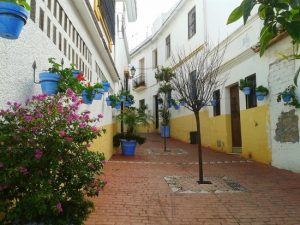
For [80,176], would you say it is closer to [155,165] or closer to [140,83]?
[155,165]

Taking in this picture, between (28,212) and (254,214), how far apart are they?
3.78 metres

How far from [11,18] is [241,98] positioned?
10.3m

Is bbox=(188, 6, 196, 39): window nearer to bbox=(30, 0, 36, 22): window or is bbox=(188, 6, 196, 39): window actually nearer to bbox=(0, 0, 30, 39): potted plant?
bbox=(30, 0, 36, 22): window

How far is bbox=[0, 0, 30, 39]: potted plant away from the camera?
2.32 m

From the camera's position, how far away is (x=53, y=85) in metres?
3.83

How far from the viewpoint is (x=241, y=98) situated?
11773mm

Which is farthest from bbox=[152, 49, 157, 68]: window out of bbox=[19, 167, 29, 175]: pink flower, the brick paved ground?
bbox=[19, 167, 29, 175]: pink flower

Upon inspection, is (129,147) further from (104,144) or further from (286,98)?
(286,98)

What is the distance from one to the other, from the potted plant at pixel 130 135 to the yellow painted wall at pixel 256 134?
401 cm

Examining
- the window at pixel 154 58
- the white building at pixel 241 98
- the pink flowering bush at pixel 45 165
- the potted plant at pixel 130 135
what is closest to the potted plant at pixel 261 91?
the white building at pixel 241 98

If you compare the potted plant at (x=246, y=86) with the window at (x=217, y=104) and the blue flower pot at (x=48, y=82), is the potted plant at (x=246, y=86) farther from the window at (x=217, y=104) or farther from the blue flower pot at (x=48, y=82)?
the blue flower pot at (x=48, y=82)

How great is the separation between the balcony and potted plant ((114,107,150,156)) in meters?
12.3

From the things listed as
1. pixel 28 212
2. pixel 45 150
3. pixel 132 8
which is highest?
pixel 132 8

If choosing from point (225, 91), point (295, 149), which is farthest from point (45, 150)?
point (225, 91)
